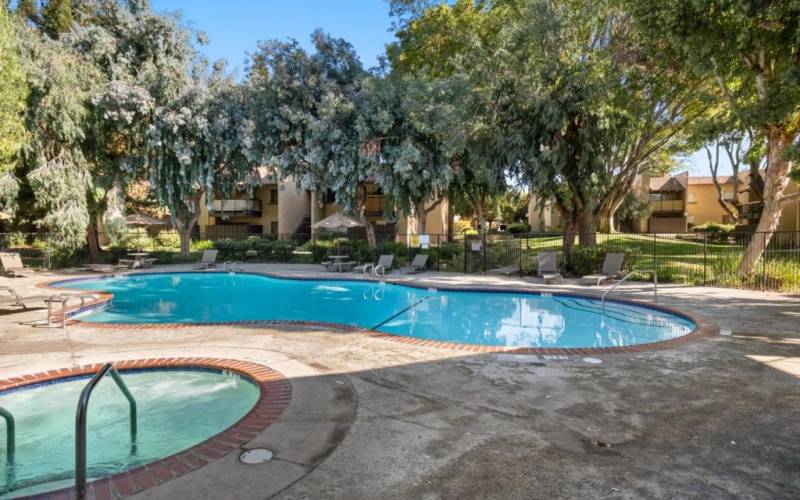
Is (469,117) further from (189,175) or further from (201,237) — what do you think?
(201,237)

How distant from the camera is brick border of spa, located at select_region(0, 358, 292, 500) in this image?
3.29 m

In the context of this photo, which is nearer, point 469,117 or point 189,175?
point 469,117

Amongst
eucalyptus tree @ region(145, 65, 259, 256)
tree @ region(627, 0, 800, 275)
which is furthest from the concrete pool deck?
A: eucalyptus tree @ region(145, 65, 259, 256)

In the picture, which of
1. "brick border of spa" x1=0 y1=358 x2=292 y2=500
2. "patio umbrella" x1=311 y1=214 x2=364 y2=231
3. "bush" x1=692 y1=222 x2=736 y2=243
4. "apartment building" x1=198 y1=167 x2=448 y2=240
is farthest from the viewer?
"apartment building" x1=198 y1=167 x2=448 y2=240

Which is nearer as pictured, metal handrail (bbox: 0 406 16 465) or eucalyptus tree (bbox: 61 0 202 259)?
metal handrail (bbox: 0 406 16 465)

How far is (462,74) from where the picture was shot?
1898 cm

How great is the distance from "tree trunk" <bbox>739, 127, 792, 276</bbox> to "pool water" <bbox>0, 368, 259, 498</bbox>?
51.3 feet

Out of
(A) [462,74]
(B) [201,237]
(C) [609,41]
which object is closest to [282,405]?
(A) [462,74]

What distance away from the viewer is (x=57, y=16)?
78.3ft

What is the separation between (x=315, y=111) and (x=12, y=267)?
48.9 ft

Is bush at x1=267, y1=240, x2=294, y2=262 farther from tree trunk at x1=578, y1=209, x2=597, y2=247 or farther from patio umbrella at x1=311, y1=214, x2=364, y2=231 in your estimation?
tree trunk at x1=578, y1=209, x2=597, y2=247

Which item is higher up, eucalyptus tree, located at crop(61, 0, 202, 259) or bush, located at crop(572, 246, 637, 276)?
eucalyptus tree, located at crop(61, 0, 202, 259)

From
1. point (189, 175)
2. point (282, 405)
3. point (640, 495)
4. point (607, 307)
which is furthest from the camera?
point (189, 175)

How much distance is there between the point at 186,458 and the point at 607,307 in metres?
11.5
